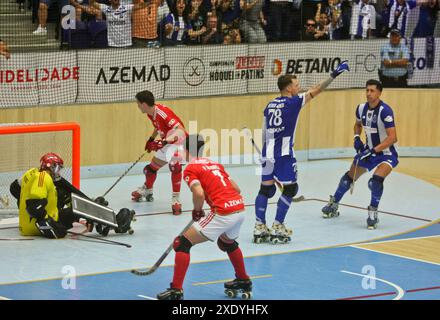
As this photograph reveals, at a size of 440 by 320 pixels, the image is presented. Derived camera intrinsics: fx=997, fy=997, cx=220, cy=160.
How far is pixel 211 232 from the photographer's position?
972cm

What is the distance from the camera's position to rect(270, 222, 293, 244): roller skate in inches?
501

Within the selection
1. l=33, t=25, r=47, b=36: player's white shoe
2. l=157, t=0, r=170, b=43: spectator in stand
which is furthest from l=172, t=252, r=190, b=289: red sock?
l=157, t=0, r=170, b=43: spectator in stand

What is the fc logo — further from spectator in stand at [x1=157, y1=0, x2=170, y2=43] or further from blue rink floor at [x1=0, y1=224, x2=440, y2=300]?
blue rink floor at [x1=0, y1=224, x2=440, y2=300]

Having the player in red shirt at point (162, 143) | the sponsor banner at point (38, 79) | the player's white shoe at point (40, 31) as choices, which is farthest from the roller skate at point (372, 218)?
the player's white shoe at point (40, 31)

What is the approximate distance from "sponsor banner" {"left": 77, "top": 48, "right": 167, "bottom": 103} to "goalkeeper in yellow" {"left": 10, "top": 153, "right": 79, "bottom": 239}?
459 cm

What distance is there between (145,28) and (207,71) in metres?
1.44

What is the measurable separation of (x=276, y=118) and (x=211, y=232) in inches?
126

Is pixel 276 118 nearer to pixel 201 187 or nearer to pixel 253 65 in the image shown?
pixel 201 187

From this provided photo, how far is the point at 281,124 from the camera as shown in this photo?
12.6 meters

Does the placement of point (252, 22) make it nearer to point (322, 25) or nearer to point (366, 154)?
point (322, 25)

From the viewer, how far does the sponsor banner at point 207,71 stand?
18203mm

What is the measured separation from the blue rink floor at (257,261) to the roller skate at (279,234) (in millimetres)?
136

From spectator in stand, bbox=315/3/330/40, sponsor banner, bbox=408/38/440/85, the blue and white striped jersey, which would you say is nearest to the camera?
the blue and white striped jersey

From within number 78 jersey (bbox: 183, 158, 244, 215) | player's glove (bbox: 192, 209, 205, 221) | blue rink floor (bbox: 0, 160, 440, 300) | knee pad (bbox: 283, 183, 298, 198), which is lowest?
blue rink floor (bbox: 0, 160, 440, 300)
